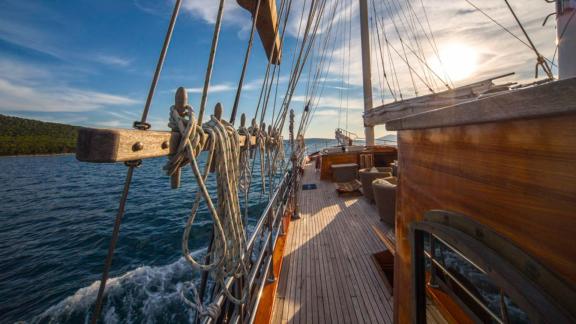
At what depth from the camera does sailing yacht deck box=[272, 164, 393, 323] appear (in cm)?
248

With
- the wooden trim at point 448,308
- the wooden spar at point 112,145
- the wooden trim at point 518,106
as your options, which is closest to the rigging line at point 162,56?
the wooden spar at point 112,145

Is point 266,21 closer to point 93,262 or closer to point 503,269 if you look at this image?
point 503,269

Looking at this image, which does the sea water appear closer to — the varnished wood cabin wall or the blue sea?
the blue sea

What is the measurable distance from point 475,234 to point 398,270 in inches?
34.5

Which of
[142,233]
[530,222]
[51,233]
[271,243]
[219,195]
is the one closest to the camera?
[530,222]

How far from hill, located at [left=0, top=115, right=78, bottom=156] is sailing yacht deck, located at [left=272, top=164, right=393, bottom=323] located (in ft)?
307

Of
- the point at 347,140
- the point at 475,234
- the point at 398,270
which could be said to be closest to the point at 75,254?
the point at 398,270

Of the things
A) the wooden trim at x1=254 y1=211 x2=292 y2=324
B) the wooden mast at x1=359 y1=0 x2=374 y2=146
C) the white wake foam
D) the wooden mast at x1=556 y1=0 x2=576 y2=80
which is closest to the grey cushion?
the wooden trim at x1=254 y1=211 x2=292 y2=324

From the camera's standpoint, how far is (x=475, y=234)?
2.93 feet

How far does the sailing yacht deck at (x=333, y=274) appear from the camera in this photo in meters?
2.48

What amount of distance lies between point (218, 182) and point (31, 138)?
367ft

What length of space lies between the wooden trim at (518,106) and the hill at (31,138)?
9583 centimetres

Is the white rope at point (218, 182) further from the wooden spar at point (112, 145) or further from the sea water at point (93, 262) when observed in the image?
the sea water at point (93, 262)

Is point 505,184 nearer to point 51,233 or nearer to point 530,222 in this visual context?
point 530,222
